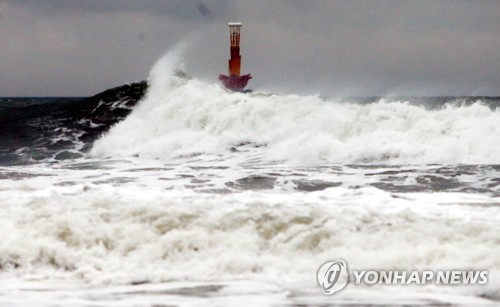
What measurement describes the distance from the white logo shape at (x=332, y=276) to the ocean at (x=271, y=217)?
0.08 meters

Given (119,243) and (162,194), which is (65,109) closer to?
(162,194)

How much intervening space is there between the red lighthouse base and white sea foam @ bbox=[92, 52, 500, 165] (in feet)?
12.5

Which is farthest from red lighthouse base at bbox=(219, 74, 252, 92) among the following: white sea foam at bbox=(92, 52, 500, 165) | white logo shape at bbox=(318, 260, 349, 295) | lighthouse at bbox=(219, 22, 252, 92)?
white logo shape at bbox=(318, 260, 349, 295)

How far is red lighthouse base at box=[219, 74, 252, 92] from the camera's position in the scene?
2472cm

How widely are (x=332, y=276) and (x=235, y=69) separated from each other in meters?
19.5

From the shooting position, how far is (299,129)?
16.3 metres

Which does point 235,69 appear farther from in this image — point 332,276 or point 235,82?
point 332,276

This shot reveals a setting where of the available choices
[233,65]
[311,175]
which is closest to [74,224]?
[311,175]

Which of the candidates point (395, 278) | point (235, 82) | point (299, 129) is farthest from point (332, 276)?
point (235, 82)

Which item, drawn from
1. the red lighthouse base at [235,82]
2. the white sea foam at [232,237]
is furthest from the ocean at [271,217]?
the red lighthouse base at [235,82]

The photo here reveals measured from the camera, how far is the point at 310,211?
7547mm

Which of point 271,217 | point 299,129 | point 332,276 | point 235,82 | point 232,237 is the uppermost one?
point 235,82

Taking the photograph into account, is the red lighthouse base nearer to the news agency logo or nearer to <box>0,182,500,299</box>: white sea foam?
<box>0,182,500,299</box>: white sea foam

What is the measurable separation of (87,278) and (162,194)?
8.70ft
